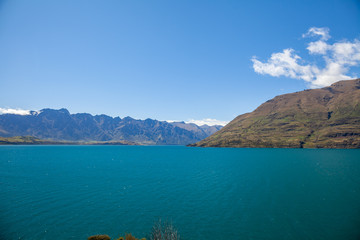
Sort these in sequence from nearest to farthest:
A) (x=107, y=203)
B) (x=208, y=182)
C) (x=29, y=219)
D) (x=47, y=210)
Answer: (x=29, y=219)
(x=47, y=210)
(x=107, y=203)
(x=208, y=182)

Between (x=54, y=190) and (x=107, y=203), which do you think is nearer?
(x=107, y=203)

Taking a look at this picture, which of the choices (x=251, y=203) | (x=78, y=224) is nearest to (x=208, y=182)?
(x=251, y=203)

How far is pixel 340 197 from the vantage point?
150ft

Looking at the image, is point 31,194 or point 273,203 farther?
point 31,194

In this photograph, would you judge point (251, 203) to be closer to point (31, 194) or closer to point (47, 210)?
point (47, 210)

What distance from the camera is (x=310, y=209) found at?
3759 cm

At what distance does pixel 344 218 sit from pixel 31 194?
68.4m

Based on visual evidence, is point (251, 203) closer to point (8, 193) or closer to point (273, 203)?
point (273, 203)

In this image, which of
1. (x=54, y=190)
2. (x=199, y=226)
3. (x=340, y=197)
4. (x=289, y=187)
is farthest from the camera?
(x=289, y=187)

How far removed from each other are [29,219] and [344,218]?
55.8 m

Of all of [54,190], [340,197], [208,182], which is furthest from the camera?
[208,182]

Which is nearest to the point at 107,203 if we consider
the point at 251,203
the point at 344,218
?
the point at 251,203

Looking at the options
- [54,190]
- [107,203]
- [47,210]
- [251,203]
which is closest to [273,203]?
[251,203]

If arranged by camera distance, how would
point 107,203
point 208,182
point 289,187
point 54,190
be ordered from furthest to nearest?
point 208,182 < point 289,187 < point 54,190 < point 107,203
